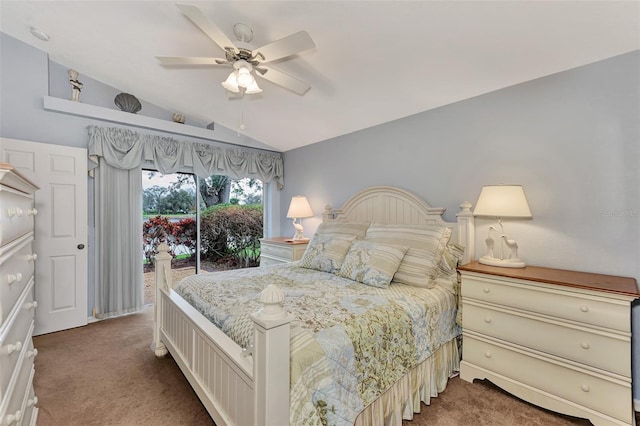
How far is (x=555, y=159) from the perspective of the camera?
2.08 meters

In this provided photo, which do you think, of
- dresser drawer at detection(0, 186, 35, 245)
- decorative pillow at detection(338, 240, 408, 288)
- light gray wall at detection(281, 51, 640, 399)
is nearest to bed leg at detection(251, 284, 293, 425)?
dresser drawer at detection(0, 186, 35, 245)

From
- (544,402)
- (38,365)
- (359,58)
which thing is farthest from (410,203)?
(38,365)

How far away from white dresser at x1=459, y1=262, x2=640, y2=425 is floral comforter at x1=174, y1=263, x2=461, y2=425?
239 millimetres

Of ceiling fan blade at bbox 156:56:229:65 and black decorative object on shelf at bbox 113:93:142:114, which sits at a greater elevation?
black decorative object on shelf at bbox 113:93:142:114

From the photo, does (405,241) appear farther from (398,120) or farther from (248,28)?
(248,28)

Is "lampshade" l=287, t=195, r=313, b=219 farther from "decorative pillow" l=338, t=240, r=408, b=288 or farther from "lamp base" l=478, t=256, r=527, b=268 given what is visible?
"lamp base" l=478, t=256, r=527, b=268

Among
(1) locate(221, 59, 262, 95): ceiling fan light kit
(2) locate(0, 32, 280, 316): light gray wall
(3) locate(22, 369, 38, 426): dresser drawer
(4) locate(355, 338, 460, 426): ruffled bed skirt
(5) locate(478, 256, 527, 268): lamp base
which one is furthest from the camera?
(2) locate(0, 32, 280, 316): light gray wall

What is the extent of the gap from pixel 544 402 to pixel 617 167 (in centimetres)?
160

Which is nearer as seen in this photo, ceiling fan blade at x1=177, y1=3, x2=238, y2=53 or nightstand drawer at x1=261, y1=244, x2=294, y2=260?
ceiling fan blade at x1=177, y1=3, x2=238, y2=53

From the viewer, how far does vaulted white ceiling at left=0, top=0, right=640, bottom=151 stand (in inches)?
67.2

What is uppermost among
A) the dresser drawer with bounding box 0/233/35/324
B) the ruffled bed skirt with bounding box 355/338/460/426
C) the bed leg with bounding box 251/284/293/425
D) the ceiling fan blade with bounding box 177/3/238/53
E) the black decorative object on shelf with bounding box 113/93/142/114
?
the black decorative object on shelf with bounding box 113/93/142/114

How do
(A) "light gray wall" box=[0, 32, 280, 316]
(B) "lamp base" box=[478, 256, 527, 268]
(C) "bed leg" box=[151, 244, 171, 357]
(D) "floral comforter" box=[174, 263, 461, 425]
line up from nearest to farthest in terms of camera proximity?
(D) "floral comforter" box=[174, 263, 461, 425] < (B) "lamp base" box=[478, 256, 527, 268] < (C) "bed leg" box=[151, 244, 171, 357] < (A) "light gray wall" box=[0, 32, 280, 316]

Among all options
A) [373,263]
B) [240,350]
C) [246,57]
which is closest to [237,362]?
[240,350]

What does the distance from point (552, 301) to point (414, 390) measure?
1010 mm
